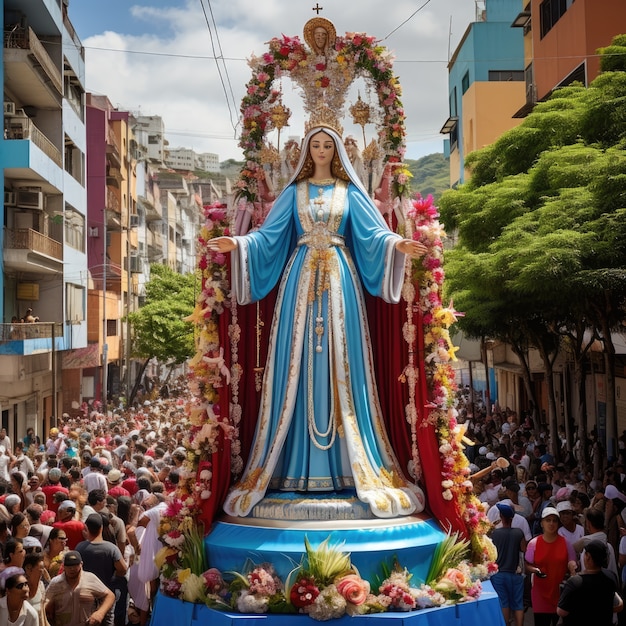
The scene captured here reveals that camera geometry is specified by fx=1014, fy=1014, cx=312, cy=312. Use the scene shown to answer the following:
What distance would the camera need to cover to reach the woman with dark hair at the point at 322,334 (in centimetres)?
904

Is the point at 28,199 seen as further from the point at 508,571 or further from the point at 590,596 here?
the point at 590,596

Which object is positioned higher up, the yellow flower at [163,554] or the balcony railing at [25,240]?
the balcony railing at [25,240]

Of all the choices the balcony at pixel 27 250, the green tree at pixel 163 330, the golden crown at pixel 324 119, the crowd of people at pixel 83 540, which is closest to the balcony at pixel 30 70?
the balcony at pixel 27 250

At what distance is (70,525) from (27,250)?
19309mm

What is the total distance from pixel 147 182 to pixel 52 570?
5270 centimetres

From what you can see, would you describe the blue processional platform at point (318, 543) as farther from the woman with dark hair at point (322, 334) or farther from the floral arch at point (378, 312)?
the floral arch at point (378, 312)

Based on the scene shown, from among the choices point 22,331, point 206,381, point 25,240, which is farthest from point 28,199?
point 206,381

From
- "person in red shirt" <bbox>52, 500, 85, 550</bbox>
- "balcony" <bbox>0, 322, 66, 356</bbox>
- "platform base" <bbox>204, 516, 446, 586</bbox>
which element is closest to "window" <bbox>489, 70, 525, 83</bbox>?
"balcony" <bbox>0, 322, 66, 356</bbox>

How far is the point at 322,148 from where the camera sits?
A: 974cm

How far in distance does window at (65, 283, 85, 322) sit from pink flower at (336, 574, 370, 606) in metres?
26.6

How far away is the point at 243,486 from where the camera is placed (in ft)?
29.9

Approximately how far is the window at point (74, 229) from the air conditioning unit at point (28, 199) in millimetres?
3552

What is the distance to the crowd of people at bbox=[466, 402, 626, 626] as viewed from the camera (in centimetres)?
755

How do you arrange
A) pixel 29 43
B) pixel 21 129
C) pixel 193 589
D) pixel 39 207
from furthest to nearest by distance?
1. pixel 39 207
2. pixel 21 129
3. pixel 29 43
4. pixel 193 589
